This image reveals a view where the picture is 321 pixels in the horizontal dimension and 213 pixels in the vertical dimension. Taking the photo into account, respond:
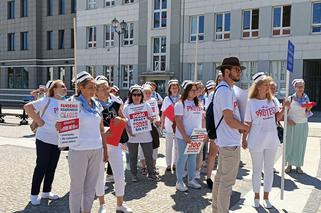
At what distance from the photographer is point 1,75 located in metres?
44.1

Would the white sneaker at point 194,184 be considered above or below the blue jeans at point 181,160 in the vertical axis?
below

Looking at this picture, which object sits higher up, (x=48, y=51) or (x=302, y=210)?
(x=48, y=51)

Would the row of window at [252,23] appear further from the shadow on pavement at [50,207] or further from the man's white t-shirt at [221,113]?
the man's white t-shirt at [221,113]

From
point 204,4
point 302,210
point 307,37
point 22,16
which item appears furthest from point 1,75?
point 302,210

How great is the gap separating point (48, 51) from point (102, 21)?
8492mm

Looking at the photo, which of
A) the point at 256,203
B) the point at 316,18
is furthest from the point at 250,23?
the point at 256,203

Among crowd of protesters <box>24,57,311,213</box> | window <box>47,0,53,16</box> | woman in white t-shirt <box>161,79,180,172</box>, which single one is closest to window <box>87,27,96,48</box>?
window <box>47,0,53,16</box>

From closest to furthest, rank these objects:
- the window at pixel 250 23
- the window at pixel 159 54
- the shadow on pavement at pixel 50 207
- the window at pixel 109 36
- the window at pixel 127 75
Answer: the shadow on pavement at pixel 50 207 < the window at pixel 250 23 < the window at pixel 159 54 < the window at pixel 127 75 < the window at pixel 109 36

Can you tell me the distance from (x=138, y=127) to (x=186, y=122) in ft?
3.26

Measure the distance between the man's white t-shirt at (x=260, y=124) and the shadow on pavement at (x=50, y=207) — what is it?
2942 millimetres

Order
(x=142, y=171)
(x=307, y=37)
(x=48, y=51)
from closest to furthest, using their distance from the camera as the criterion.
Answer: (x=142, y=171), (x=307, y=37), (x=48, y=51)

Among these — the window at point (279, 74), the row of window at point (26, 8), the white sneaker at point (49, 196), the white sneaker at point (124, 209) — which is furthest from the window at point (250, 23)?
the white sneaker at point (124, 209)

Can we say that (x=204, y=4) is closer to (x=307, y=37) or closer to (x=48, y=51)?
(x=307, y=37)

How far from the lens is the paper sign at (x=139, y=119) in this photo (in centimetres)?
696
